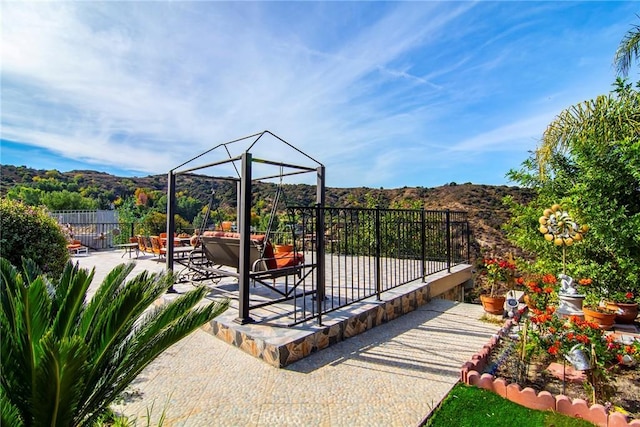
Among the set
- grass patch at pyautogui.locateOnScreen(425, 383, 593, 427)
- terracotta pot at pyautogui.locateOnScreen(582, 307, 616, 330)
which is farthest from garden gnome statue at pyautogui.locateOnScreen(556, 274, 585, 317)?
grass patch at pyautogui.locateOnScreen(425, 383, 593, 427)

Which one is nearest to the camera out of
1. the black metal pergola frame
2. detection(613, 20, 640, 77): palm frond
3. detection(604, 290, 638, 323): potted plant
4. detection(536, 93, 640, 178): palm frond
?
the black metal pergola frame

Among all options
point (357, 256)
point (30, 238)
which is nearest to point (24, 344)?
point (357, 256)

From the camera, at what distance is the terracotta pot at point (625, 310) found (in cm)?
477

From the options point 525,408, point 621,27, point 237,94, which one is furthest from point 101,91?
point 621,27

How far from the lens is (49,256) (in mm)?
5484

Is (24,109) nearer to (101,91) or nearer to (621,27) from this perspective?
(101,91)

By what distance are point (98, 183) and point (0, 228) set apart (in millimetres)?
39541

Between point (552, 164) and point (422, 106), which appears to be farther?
point (422, 106)

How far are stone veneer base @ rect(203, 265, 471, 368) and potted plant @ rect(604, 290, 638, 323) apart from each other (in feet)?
9.67

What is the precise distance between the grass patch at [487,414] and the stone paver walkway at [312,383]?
11 centimetres

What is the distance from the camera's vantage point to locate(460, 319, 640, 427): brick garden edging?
2.28 m

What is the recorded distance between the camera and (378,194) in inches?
910

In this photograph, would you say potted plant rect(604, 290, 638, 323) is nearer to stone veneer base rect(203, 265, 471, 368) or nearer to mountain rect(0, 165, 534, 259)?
stone veneer base rect(203, 265, 471, 368)

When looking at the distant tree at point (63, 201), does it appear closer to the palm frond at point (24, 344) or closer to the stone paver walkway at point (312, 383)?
the stone paver walkway at point (312, 383)
